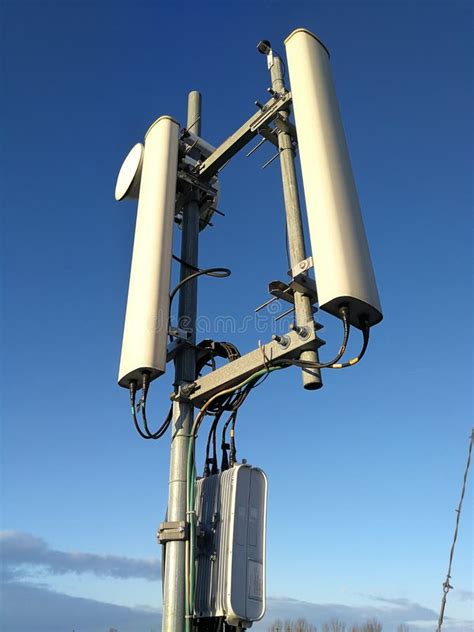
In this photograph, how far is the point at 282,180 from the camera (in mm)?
5230

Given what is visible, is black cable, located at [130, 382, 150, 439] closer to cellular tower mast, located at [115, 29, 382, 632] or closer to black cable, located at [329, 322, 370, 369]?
cellular tower mast, located at [115, 29, 382, 632]

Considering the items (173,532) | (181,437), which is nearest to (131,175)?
(181,437)

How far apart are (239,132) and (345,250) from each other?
7.78 feet

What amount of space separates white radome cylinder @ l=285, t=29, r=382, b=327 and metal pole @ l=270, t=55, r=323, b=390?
1.14 ft

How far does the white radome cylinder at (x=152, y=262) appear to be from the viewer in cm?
506

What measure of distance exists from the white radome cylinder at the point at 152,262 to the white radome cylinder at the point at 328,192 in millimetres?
1513

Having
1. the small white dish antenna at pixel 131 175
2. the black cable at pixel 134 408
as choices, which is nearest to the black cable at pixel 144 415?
the black cable at pixel 134 408

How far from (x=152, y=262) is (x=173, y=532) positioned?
231 cm

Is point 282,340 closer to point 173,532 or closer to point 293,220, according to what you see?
point 293,220

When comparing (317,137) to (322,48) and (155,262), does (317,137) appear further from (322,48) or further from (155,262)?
(155,262)

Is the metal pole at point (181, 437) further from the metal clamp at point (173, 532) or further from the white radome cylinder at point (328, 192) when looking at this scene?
the white radome cylinder at point (328, 192)

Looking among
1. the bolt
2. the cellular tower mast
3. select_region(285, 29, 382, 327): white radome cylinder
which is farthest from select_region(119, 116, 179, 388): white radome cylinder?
select_region(285, 29, 382, 327): white radome cylinder

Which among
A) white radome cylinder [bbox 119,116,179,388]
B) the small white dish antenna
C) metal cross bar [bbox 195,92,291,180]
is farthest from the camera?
the small white dish antenna

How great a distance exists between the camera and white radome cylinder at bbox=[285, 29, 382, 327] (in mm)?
4148
